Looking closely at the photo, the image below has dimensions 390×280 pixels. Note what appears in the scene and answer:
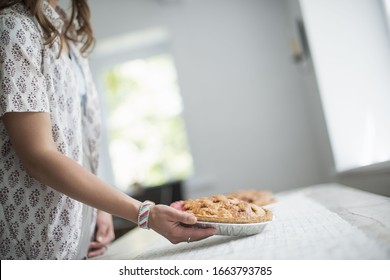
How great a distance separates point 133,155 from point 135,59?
30.6 inches

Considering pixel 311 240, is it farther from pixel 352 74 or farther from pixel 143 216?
pixel 352 74

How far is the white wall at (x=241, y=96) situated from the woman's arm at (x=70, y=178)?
2098mm

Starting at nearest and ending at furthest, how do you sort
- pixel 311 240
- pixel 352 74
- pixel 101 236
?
pixel 311 240 < pixel 101 236 < pixel 352 74

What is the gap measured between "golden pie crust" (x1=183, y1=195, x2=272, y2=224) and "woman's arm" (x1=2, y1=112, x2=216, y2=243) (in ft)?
0.09

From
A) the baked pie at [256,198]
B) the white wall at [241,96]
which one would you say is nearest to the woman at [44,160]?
the baked pie at [256,198]

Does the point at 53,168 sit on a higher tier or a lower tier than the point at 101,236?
higher

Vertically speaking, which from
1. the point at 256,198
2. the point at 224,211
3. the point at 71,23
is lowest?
the point at 256,198

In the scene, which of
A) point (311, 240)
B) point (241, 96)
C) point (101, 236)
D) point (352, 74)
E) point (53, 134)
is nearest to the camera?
point (311, 240)

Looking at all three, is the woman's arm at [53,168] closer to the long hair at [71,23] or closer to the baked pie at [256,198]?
the long hair at [71,23]

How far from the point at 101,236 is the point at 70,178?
42cm

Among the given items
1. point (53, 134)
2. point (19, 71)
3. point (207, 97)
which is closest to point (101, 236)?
point (53, 134)

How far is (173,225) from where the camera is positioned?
670 mm

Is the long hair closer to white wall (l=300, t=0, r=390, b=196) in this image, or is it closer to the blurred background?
white wall (l=300, t=0, r=390, b=196)

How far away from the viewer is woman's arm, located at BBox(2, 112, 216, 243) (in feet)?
2.17
